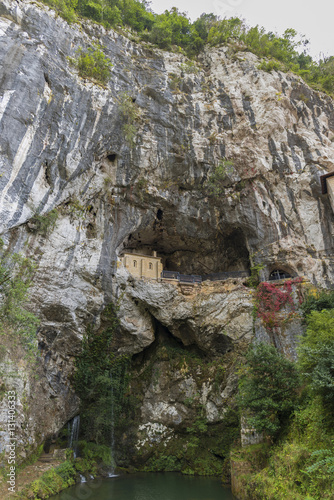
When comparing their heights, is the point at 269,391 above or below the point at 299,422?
above

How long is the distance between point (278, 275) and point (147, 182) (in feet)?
36.0

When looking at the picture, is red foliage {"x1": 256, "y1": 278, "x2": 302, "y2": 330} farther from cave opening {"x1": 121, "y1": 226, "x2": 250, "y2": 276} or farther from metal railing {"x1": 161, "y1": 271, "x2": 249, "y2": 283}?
cave opening {"x1": 121, "y1": 226, "x2": 250, "y2": 276}

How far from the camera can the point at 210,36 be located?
28859 millimetres

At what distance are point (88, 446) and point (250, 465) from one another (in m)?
9.18

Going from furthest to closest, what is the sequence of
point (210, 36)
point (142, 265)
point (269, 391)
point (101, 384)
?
1. point (210, 36)
2. point (142, 265)
3. point (101, 384)
4. point (269, 391)

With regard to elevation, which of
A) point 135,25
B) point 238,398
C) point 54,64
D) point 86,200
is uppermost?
point 135,25

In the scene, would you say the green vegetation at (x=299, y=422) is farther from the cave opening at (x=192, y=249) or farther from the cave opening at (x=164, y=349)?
the cave opening at (x=192, y=249)

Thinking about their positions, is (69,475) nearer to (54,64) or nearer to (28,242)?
(28,242)

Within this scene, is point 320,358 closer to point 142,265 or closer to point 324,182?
point 142,265

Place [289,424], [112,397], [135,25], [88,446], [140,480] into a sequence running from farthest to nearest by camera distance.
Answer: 1. [135,25]
2. [112,397]
3. [88,446]
4. [140,480]
5. [289,424]

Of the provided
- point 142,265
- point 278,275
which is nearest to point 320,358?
point 278,275

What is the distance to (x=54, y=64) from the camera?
18.0 m

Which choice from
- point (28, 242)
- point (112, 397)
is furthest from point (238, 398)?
point (28, 242)

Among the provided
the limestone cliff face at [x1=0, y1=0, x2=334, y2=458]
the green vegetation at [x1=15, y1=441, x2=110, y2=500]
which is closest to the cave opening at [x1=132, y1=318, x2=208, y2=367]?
the limestone cliff face at [x1=0, y1=0, x2=334, y2=458]
